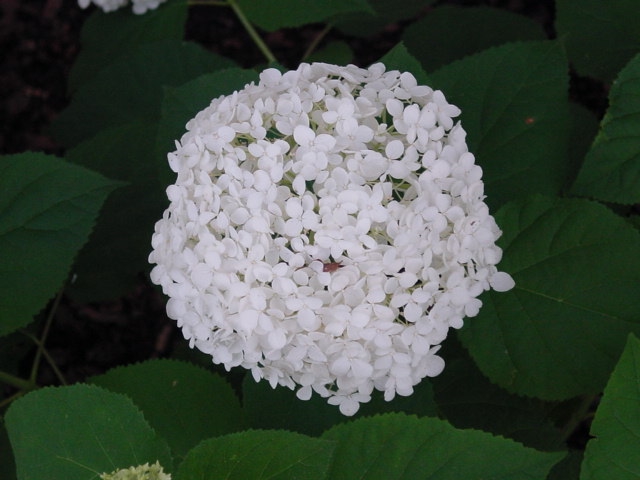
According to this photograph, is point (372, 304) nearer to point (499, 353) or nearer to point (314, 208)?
point (314, 208)

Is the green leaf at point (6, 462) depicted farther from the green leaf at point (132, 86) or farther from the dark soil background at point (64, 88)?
the green leaf at point (132, 86)

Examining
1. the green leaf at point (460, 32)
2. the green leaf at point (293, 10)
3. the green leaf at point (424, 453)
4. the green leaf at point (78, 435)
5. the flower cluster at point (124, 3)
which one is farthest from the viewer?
the green leaf at point (460, 32)

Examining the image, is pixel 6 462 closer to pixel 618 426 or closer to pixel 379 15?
pixel 618 426

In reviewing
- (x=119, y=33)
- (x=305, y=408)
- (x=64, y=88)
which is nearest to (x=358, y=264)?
(x=305, y=408)

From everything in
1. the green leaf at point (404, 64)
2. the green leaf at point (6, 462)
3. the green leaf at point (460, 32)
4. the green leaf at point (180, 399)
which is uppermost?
the green leaf at point (404, 64)

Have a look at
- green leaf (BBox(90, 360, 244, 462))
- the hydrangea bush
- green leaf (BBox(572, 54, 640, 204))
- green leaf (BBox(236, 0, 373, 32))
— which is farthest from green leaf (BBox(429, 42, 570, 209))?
green leaf (BBox(90, 360, 244, 462))

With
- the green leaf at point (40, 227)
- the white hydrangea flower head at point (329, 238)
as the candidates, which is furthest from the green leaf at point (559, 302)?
the green leaf at point (40, 227)

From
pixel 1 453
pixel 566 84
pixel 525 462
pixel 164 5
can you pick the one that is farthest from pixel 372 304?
pixel 164 5
